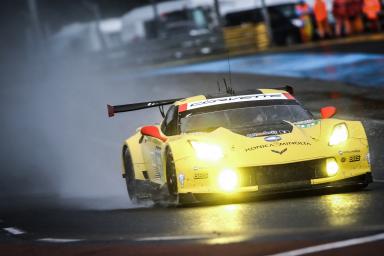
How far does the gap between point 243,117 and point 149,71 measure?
2347cm

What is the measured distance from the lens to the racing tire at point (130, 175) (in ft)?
39.4

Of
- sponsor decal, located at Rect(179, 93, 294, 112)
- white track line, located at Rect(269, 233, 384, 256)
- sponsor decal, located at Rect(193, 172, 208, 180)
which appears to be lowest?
sponsor decal, located at Rect(193, 172, 208, 180)

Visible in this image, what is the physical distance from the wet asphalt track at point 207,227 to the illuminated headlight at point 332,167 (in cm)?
19

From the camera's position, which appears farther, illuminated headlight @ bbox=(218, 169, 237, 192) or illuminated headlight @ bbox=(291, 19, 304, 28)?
illuminated headlight @ bbox=(291, 19, 304, 28)

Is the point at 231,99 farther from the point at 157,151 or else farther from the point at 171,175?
the point at 171,175

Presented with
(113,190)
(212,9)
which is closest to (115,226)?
(113,190)

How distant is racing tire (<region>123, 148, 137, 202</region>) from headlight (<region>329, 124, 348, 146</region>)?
2.78 m

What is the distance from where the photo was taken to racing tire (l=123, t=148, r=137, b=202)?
12016mm

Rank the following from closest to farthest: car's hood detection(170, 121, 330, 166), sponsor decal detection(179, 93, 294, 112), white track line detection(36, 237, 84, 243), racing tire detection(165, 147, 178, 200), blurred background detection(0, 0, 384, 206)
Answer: white track line detection(36, 237, 84, 243) → car's hood detection(170, 121, 330, 166) → racing tire detection(165, 147, 178, 200) → sponsor decal detection(179, 93, 294, 112) → blurred background detection(0, 0, 384, 206)

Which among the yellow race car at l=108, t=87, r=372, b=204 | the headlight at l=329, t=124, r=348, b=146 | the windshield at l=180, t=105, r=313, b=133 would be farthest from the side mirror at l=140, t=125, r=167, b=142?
the headlight at l=329, t=124, r=348, b=146

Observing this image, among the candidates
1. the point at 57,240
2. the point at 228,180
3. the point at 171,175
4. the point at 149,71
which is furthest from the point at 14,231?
the point at 149,71

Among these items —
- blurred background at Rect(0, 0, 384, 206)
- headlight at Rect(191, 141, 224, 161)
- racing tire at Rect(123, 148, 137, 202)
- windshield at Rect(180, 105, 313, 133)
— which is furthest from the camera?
blurred background at Rect(0, 0, 384, 206)

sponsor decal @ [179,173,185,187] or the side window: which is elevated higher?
the side window

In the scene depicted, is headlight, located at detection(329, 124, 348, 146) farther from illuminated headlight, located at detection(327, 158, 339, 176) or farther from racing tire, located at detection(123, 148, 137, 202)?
racing tire, located at detection(123, 148, 137, 202)
